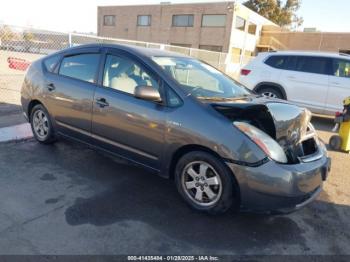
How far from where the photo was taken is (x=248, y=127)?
9.75ft

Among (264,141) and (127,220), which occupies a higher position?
(264,141)

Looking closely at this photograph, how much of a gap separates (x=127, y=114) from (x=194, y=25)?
29227 mm

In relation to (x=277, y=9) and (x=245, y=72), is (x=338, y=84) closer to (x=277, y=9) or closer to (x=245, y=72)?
(x=245, y=72)

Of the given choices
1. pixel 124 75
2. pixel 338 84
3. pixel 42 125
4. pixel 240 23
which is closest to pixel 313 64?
pixel 338 84

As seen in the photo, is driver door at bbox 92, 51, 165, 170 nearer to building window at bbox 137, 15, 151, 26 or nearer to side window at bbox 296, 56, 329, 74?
side window at bbox 296, 56, 329, 74

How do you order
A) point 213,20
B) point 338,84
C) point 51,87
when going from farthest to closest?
point 213,20, point 338,84, point 51,87

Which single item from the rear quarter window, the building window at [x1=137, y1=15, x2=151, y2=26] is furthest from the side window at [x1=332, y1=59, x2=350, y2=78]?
the building window at [x1=137, y1=15, x2=151, y2=26]

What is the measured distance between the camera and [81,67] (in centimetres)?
425

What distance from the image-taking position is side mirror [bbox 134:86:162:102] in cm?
331

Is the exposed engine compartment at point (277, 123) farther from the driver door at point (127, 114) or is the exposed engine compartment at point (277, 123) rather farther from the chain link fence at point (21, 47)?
the chain link fence at point (21, 47)

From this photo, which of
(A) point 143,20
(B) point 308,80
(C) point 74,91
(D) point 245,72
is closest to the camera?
(C) point 74,91

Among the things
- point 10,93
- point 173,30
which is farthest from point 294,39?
point 10,93

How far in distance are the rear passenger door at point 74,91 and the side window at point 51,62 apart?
0.38ft

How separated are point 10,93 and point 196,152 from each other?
7.16 metres
